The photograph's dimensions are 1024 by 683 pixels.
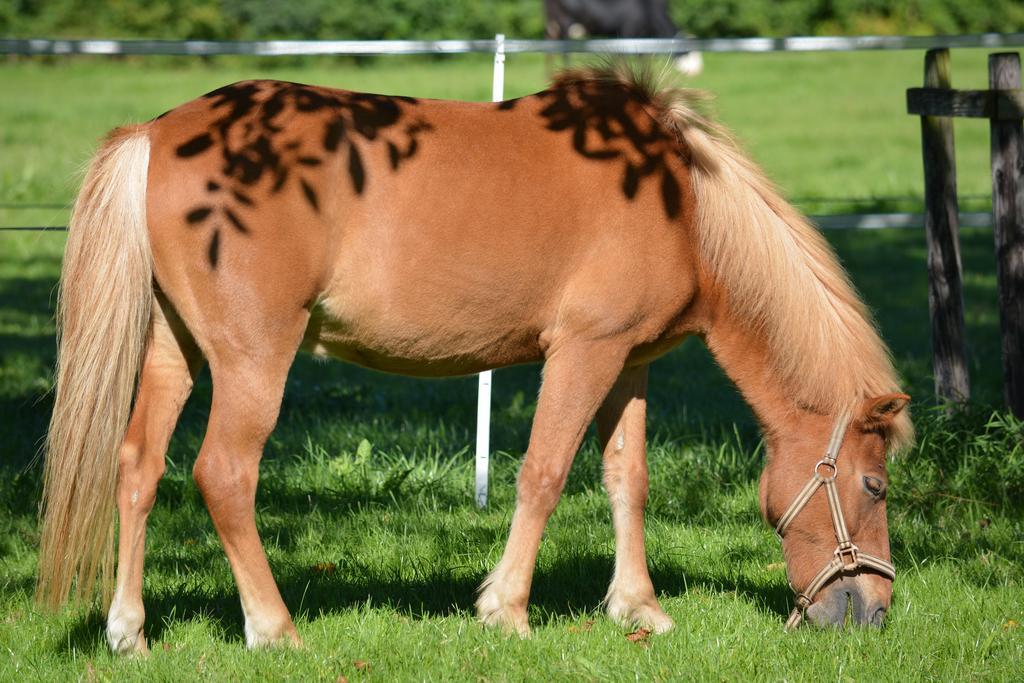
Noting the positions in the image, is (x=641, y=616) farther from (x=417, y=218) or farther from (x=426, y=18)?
(x=426, y=18)

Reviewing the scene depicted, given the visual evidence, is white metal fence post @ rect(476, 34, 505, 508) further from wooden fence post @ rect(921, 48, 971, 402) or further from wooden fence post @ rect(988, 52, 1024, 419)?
wooden fence post @ rect(988, 52, 1024, 419)

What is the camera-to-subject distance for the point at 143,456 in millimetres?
4035

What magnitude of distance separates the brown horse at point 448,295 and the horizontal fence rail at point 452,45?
111 cm

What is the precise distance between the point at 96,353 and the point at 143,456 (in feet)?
1.31

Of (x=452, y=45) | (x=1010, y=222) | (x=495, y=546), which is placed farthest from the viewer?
(x=1010, y=222)

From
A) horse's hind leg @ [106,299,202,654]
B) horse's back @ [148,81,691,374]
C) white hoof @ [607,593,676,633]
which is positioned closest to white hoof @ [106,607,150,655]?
horse's hind leg @ [106,299,202,654]

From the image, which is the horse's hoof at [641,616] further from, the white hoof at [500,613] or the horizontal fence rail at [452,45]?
the horizontal fence rail at [452,45]

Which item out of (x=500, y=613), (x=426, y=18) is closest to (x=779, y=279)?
(x=500, y=613)

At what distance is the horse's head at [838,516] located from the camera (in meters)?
4.21

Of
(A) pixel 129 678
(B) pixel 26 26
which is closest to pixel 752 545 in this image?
(A) pixel 129 678

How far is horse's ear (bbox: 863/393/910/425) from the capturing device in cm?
405

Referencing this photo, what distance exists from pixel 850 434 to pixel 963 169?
12391 mm

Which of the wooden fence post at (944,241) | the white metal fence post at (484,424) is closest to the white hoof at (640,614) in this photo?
the white metal fence post at (484,424)

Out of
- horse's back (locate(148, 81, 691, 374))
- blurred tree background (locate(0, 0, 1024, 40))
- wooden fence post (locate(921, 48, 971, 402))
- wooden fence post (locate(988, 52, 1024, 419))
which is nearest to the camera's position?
horse's back (locate(148, 81, 691, 374))
